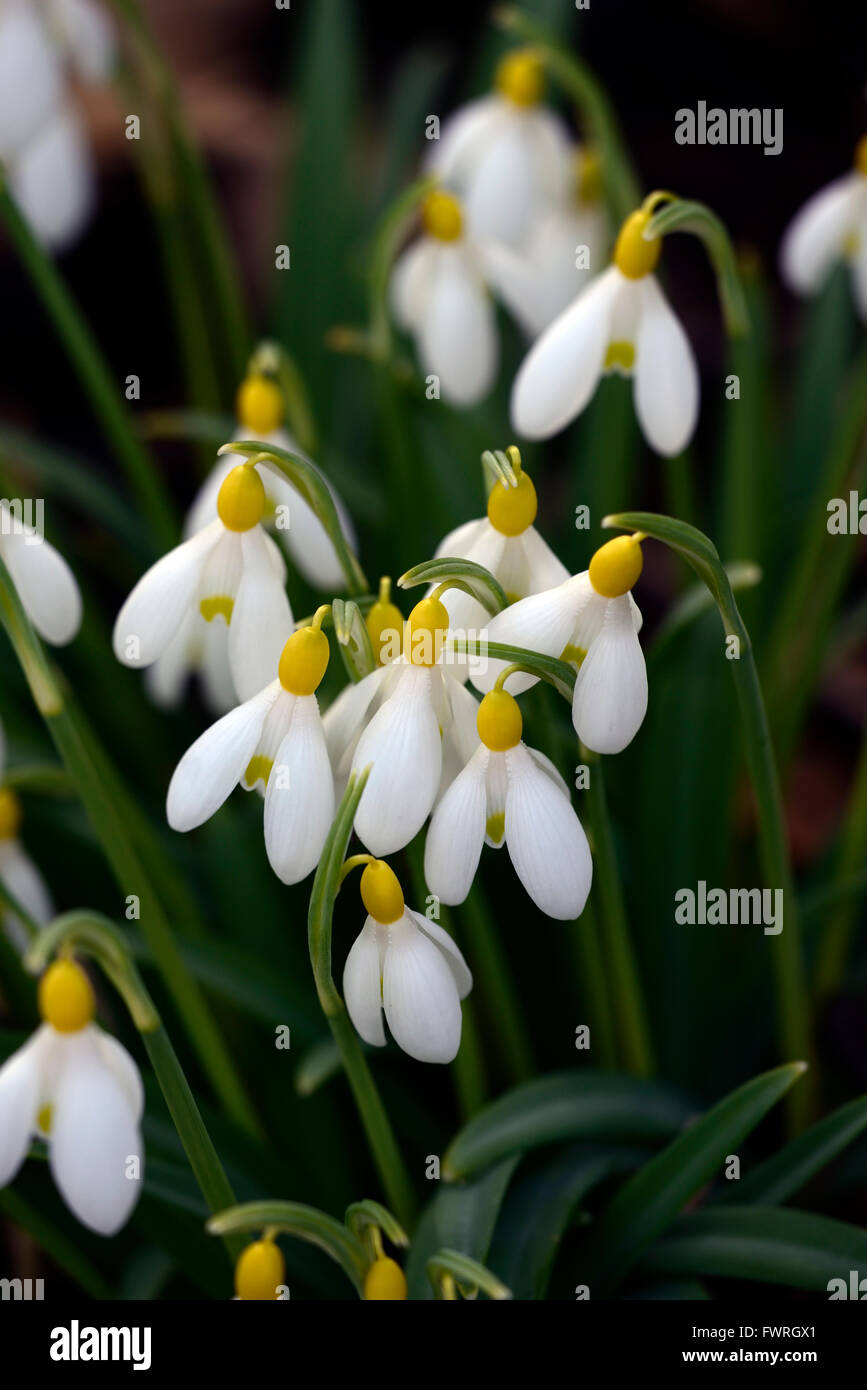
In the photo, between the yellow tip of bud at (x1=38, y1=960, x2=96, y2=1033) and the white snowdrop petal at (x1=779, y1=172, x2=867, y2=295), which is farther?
the white snowdrop petal at (x1=779, y1=172, x2=867, y2=295)

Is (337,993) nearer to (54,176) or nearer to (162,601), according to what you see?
(162,601)

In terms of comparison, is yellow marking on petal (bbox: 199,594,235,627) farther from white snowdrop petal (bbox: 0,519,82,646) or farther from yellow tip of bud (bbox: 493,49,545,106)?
yellow tip of bud (bbox: 493,49,545,106)

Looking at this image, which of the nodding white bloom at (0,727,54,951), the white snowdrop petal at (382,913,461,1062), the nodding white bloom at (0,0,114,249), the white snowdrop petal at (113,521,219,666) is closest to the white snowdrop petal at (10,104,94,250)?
the nodding white bloom at (0,0,114,249)

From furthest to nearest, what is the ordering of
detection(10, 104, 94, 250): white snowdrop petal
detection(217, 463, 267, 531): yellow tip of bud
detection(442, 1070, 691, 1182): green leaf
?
detection(10, 104, 94, 250): white snowdrop petal → detection(442, 1070, 691, 1182): green leaf → detection(217, 463, 267, 531): yellow tip of bud

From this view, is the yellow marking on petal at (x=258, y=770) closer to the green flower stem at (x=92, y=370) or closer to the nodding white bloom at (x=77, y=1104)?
the nodding white bloom at (x=77, y=1104)

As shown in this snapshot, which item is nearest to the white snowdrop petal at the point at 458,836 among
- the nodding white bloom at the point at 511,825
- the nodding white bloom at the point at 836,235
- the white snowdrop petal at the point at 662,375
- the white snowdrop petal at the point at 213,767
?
the nodding white bloom at the point at 511,825

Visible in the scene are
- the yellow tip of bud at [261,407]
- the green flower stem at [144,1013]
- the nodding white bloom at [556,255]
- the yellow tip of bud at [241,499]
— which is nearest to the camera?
the green flower stem at [144,1013]
